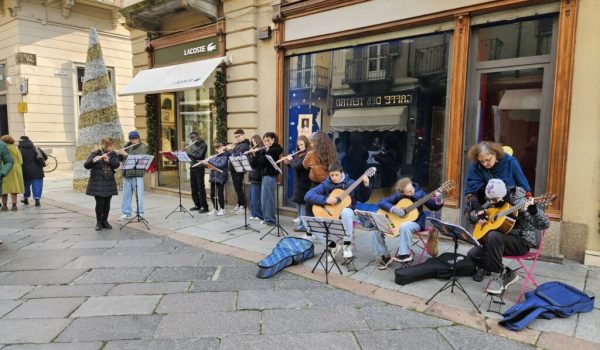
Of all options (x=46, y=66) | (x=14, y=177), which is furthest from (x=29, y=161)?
(x=46, y=66)

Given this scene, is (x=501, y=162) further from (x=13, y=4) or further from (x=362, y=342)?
(x=13, y=4)

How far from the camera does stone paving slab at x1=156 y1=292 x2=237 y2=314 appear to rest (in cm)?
397

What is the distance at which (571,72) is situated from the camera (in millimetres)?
5113

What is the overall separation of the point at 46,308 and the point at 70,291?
44cm

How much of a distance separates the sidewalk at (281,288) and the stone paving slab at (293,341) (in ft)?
0.06

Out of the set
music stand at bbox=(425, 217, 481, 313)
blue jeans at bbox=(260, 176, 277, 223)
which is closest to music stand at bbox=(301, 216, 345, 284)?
music stand at bbox=(425, 217, 481, 313)

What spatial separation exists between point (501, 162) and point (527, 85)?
191 cm

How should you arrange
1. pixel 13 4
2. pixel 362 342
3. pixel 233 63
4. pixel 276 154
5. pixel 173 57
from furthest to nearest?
pixel 13 4
pixel 173 57
pixel 233 63
pixel 276 154
pixel 362 342

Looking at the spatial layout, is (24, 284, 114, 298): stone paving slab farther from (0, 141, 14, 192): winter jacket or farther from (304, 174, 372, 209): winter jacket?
(0, 141, 14, 192): winter jacket

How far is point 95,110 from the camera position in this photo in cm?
1160

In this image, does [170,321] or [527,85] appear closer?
[170,321]

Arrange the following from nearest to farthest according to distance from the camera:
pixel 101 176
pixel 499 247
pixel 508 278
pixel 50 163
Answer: pixel 499 247 → pixel 508 278 → pixel 101 176 → pixel 50 163

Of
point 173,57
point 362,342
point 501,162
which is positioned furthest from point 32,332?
point 173,57

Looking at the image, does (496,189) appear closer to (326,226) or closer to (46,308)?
(326,226)
